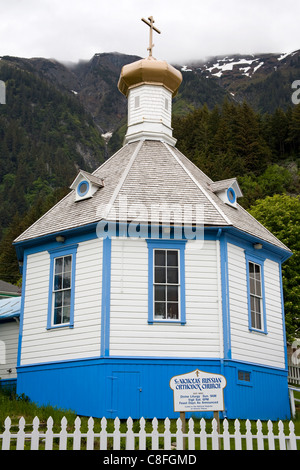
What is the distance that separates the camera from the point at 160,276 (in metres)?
15.5

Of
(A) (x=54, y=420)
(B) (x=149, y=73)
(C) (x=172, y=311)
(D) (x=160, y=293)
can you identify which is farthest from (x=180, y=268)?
(B) (x=149, y=73)

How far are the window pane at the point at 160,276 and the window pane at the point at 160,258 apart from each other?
164 millimetres

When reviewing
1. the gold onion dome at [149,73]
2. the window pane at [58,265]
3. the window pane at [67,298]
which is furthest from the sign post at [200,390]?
the gold onion dome at [149,73]

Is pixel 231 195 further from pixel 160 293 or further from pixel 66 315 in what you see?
pixel 66 315

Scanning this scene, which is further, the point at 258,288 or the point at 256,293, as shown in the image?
the point at 258,288

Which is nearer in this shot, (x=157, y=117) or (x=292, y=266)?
(x=157, y=117)

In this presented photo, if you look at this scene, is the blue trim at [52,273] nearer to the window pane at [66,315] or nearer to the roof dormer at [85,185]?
the window pane at [66,315]

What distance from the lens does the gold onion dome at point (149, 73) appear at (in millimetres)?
21312

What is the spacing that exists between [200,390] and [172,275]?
217 inches

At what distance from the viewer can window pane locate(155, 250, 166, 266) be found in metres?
15.6

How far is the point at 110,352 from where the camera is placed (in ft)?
47.6

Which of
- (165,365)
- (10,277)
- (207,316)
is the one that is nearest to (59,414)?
(165,365)

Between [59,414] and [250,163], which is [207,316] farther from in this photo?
[250,163]

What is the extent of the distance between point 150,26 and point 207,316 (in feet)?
39.8
